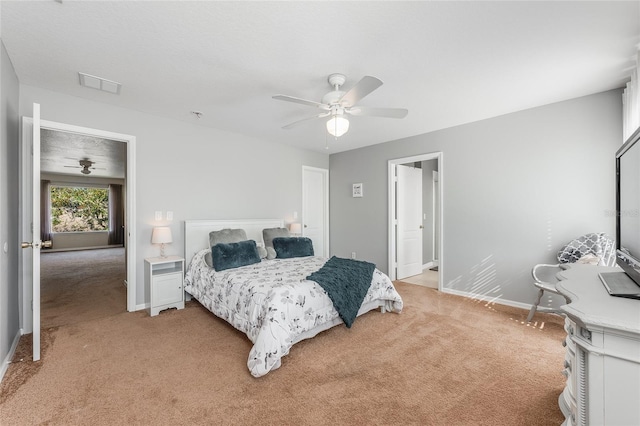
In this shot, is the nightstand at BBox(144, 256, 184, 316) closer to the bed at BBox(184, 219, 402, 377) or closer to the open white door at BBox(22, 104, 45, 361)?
the bed at BBox(184, 219, 402, 377)

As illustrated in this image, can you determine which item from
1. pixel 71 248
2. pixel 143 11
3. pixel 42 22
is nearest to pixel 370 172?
pixel 143 11

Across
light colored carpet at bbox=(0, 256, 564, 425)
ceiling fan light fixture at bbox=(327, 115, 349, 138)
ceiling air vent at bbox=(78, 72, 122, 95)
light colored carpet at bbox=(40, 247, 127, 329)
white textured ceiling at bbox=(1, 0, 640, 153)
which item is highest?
white textured ceiling at bbox=(1, 0, 640, 153)

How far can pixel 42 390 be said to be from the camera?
6.31 ft

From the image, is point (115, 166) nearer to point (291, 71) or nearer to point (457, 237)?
point (291, 71)

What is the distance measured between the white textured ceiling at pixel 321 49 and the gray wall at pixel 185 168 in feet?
0.76

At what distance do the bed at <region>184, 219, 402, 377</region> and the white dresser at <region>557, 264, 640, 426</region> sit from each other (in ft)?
5.90

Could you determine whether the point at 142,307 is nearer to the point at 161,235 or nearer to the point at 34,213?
the point at 161,235

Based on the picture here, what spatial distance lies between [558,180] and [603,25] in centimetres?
188

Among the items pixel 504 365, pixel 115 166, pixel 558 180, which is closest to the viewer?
pixel 504 365

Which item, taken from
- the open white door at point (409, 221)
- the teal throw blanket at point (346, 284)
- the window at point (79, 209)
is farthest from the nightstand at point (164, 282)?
the window at point (79, 209)

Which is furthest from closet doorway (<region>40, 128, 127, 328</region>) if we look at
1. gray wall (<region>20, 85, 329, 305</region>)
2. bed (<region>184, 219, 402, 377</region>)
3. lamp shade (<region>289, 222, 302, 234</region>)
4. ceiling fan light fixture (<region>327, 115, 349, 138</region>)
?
ceiling fan light fixture (<region>327, 115, 349, 138</region>)

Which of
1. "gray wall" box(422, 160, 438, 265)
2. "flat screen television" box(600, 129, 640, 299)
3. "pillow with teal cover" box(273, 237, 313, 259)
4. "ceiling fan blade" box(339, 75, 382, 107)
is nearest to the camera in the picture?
"flat screen television" box(600, 129, 640, 299)

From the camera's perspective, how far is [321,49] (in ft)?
7.11

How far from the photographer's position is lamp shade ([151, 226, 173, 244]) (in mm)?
3410
